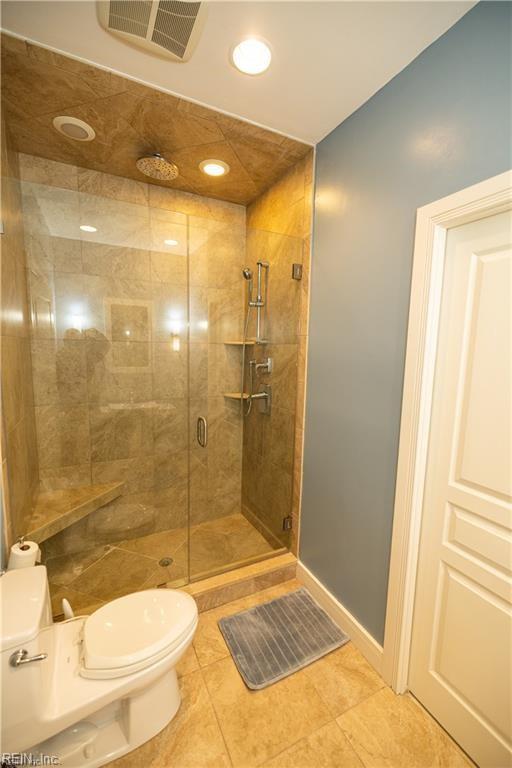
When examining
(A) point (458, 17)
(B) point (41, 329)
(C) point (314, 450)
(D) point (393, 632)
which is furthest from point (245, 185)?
(D) point (393, 632)

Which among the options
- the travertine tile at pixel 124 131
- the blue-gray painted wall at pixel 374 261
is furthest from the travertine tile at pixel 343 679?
the travertine tile at pixel 124 131

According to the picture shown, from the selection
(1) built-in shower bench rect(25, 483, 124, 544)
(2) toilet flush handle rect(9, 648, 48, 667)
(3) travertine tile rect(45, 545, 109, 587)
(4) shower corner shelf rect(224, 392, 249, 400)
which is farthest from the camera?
(4) shower corner shelf rect(224, 392, 249, 400)

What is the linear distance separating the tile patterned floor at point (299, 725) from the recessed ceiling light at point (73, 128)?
281cm

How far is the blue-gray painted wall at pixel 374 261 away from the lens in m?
1.01

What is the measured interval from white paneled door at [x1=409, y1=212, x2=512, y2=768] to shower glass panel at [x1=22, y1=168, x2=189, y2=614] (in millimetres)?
1408

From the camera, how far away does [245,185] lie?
220 centimetres

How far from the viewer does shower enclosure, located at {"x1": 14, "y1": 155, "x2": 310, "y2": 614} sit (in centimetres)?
196

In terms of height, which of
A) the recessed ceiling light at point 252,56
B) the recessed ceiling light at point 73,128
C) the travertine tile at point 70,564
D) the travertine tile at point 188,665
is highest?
the recessed ceiling light at point 252,56

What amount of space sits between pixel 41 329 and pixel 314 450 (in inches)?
75.8

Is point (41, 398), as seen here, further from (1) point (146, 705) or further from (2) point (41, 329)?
(1) point (146, 705)

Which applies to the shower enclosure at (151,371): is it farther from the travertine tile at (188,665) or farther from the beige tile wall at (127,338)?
the travertine tile at (188,665)

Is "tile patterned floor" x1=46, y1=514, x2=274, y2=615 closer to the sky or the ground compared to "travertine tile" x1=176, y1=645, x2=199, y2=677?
closer to the sky

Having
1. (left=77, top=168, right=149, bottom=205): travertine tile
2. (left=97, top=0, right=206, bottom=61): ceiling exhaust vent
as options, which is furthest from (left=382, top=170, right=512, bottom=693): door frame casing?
(left=77, top=168, right=149, bottom=205): travertine tile

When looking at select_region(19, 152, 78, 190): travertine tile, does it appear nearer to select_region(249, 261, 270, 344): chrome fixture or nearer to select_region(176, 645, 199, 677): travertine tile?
select_region(249, 261, 270, 344): chrome fixture
